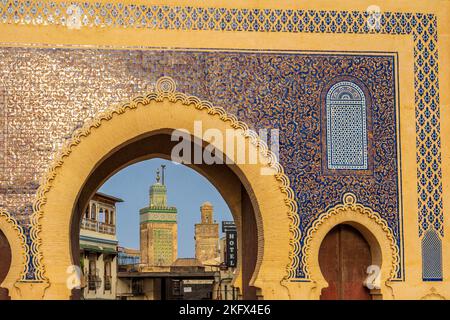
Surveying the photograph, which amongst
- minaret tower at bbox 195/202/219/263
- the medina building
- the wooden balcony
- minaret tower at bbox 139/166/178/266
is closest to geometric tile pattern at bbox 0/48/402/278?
the medina building

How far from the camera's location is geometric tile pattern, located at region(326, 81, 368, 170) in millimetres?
10820

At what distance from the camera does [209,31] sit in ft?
35.6

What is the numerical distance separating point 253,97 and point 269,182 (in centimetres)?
99

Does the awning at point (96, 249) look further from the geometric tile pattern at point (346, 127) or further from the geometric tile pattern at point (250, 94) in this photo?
the geometric tile pattern at point (346, 127)

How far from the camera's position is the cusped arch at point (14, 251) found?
1020cm

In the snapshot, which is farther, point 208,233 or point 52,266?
point 208,233

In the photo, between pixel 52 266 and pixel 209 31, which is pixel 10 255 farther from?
pixel 209 31

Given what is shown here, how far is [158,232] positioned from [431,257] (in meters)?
26.5

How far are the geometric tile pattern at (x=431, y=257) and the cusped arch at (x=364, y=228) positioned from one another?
13.0 inches

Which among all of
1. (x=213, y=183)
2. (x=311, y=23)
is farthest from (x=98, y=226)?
(x=311, y=23)

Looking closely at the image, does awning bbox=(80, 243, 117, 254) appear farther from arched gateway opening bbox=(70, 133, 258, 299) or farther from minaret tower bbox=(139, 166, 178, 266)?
arched gateway opening bbox=(70, 133, 258, 299)

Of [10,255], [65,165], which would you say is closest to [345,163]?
[65,165]

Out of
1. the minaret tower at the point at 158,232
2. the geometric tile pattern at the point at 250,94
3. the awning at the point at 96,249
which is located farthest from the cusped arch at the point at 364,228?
the minaret tower at the point at 158,232
